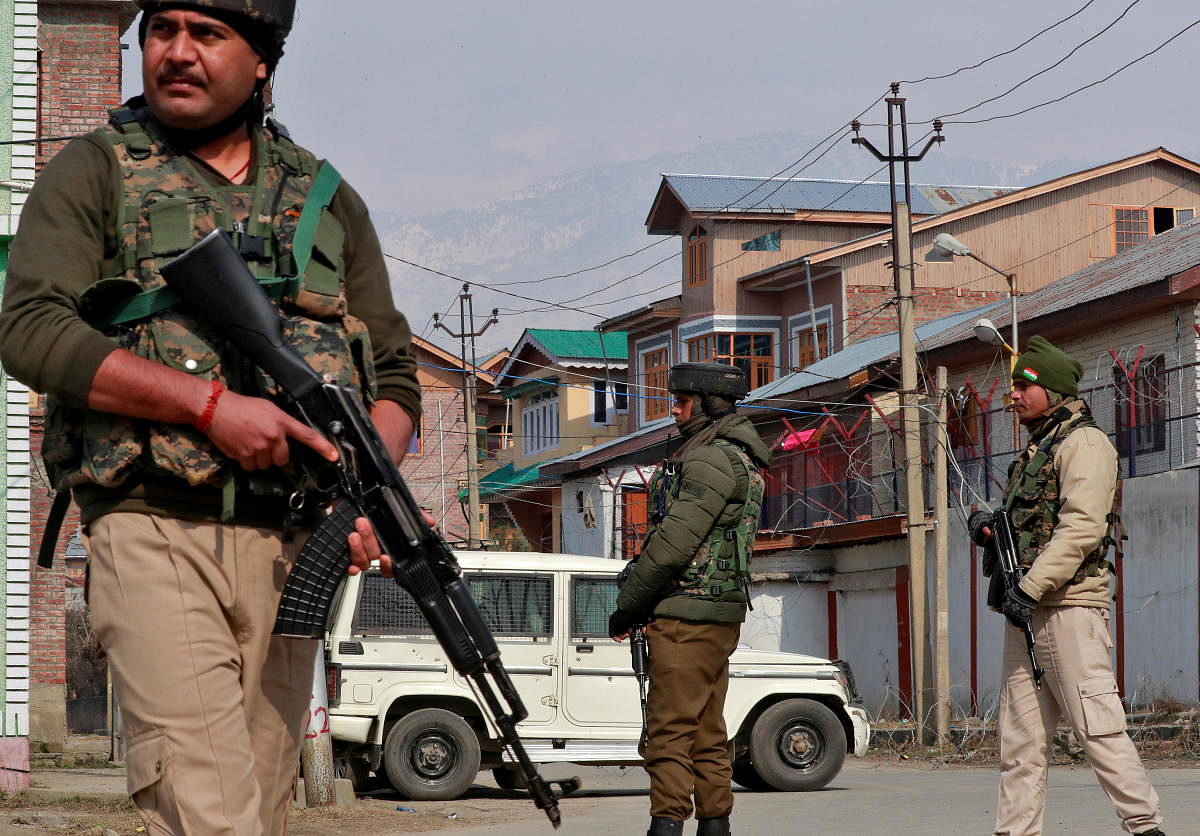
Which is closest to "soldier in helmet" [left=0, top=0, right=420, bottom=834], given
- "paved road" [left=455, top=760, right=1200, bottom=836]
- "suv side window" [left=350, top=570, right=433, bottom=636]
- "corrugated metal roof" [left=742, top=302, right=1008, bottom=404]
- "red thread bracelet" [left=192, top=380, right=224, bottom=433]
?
"red thread bracelet" [left=192, top=380, right=224, bottom=433]

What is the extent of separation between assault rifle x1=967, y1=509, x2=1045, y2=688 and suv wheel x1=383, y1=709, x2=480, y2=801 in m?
6.98

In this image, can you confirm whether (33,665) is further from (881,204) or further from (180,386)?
(881,204)

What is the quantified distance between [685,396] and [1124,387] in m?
21.0

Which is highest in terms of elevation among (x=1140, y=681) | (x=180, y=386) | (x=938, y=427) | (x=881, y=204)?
(x=881, y=204)

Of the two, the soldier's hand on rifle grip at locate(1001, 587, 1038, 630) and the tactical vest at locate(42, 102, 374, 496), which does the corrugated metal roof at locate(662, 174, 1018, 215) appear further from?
the tactical vest at locate(42, 102, 374, 496)

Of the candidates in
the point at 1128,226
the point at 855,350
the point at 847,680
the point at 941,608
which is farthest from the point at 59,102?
the point at 1128,226

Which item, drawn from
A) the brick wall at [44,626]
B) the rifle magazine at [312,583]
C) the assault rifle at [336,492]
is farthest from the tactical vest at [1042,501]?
the brick wall at [44,626]

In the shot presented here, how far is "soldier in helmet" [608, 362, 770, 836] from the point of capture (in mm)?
6797

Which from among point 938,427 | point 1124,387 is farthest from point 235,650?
point 1124,387

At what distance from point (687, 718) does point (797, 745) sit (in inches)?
288

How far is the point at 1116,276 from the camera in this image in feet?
93.7

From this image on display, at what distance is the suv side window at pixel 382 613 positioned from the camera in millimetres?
13414

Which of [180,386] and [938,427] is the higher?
[938,427]

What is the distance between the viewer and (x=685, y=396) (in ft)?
24.3
